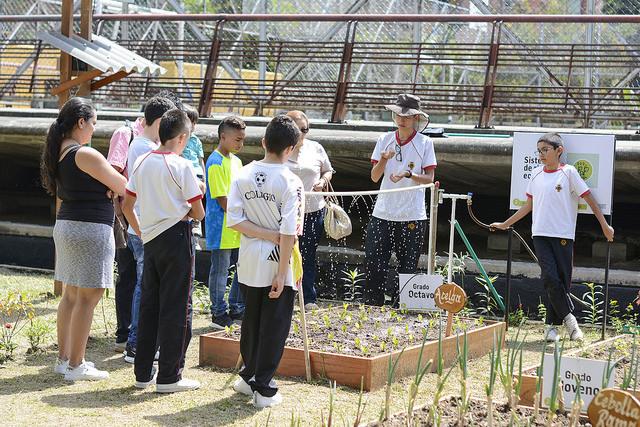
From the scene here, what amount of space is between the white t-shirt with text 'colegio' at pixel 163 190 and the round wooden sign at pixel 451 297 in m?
1.96

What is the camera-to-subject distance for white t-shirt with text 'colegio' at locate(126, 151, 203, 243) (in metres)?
6.07

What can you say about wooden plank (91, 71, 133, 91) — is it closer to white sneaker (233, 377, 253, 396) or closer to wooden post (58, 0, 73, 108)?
wooden post (58, 0, 73, 108)

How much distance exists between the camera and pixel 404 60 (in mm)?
13227

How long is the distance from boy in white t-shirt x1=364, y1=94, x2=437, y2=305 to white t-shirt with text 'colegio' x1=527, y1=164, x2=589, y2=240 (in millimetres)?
1028

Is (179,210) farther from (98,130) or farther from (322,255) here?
(98,130)

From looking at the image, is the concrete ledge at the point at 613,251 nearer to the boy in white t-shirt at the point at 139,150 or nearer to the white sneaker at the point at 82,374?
the boy in white t-shirt at the point at 139,150

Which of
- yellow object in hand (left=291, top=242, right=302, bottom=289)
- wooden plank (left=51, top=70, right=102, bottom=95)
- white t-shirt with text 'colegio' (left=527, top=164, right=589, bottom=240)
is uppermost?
wooden plank (left=51, top=70, right=102, bottom=95)

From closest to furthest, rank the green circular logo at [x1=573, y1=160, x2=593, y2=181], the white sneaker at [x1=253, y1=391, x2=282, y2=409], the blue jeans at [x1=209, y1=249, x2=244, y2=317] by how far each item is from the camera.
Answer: the white sneaker at [x1=253, y1=391, x2=282, y2=409] < the blue jeans at [x1=209, y1=249, x2=244, y2=317] < the green circular logo at [x1=573, y1=160, x2=593, y2=181]

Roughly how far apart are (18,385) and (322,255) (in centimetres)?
498

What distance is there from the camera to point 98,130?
1168 centimetres

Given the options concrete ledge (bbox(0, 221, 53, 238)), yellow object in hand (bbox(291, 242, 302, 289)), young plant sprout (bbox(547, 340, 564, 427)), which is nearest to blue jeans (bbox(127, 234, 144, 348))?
yellow object in hand (bbox(291, 242, 302, 289))

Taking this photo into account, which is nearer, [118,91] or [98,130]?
[98,130]

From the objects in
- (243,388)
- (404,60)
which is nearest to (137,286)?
(243,388)

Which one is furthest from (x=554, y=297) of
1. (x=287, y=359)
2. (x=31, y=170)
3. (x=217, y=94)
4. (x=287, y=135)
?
(x=31, y=170)
